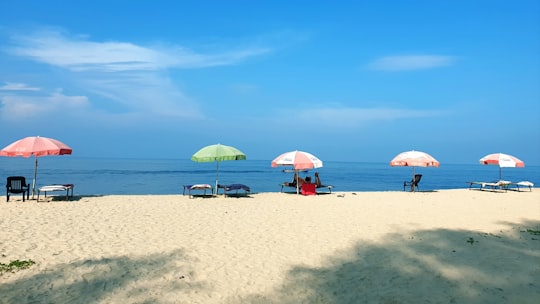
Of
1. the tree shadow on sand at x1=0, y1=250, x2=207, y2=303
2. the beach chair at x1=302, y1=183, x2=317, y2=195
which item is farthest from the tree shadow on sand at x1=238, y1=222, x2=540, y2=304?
the beach chair at x1=302, y1=183, x2=317, y2=195

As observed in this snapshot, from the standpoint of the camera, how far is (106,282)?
5.43 meters

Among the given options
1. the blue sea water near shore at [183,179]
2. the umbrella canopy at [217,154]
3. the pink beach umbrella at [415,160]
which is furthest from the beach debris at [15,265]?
the blue sea water near shore at [183,179]

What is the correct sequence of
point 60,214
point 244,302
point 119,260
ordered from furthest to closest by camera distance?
point 60,214 → point 119,260 → point 244,302

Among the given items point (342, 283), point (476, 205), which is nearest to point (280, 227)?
point (342, 283)

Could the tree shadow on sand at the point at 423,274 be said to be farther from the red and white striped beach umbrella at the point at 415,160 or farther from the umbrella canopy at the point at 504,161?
the umbrella canopy at the point at 504,161

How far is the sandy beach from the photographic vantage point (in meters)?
5.15

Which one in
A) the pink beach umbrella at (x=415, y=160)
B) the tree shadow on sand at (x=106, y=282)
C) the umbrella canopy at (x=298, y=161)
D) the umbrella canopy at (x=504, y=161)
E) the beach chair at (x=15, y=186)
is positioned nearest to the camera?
the tree shadow on sand at (x=106, y=282)

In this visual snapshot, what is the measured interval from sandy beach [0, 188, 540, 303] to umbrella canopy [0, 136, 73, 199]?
267cm

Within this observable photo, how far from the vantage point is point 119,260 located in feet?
21.3

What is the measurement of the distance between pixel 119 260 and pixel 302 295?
348 centimetres

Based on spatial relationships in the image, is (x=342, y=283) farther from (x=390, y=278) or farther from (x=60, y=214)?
(x=60, y=214)

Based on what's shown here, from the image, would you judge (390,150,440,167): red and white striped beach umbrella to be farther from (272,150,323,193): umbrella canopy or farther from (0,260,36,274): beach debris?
(0,260,36,274): beach debris

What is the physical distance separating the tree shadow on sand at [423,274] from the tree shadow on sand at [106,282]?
1.22m

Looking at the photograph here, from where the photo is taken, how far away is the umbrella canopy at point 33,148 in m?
14.0
